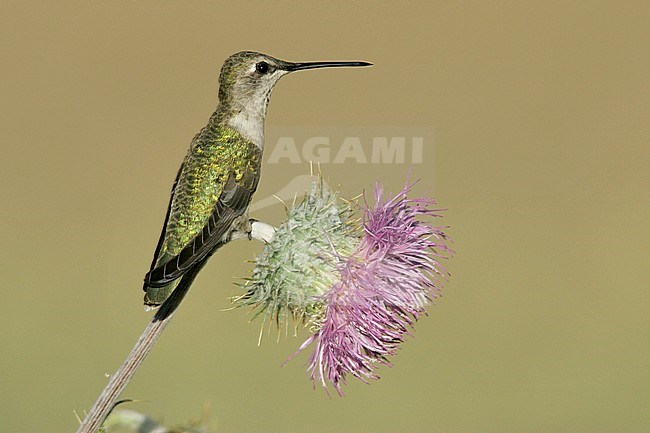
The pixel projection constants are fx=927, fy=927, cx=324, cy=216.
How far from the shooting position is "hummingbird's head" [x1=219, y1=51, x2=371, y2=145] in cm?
367

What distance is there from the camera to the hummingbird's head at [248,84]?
12.0 feet

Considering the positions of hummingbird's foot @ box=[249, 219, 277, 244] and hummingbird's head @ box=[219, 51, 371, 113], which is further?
hummingbird's foot @ box=[249, 219, 277, 244]

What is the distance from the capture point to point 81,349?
39.2 feet

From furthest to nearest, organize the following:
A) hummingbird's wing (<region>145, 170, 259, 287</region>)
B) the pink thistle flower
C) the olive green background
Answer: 1. the olive green background
2. the pink thistle flower
3. hummingbird's wing (<region>145, 170, 259, 287</region>)

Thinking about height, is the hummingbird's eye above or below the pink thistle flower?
above

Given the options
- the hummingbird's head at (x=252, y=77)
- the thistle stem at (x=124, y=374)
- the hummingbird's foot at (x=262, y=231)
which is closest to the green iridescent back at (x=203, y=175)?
the hummingbird's head at (x=252, y=77)

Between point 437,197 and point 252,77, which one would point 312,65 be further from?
point 437,197

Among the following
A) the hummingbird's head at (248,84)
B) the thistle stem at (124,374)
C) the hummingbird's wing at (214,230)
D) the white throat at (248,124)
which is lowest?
the thistle stem at (124,374)

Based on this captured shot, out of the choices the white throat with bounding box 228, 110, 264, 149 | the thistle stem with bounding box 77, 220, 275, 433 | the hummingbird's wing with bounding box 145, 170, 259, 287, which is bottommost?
the thistle stem with bounding box 77, 220, 275, 433

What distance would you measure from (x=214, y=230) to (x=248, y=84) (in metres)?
0.61

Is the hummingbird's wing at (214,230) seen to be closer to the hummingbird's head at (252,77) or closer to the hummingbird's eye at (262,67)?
the hummingbird's head at (252,77)

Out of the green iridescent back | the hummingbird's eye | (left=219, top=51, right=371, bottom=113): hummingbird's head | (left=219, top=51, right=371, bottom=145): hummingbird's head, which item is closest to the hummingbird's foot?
the green iridescent back

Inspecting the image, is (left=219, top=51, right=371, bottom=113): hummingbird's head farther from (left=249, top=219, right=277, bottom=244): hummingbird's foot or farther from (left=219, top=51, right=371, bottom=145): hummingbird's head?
(left=249, top=219, right=277, bottom=244): hummingbird's foot

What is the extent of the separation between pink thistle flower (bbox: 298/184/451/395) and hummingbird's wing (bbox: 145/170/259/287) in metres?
0.47
